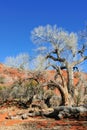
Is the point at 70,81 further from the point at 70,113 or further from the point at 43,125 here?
the point at 43,125

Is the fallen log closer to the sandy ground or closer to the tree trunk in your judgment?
the sandy ground

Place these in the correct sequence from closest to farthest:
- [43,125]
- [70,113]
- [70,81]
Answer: [43,125], [70,113], [70,81]

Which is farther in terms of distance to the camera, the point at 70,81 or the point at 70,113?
the point at 70,81

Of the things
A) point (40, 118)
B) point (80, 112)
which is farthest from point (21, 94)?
point (80, 112)

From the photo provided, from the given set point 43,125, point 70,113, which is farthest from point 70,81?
point 43,125

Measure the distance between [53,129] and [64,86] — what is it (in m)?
12.5

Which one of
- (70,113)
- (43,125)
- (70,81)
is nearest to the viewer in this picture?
(43,125)

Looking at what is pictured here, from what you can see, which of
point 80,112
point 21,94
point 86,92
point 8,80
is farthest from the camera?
point 8,80

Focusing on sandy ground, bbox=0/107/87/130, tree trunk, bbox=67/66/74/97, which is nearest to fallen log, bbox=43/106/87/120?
sandy ground, bbox=0/107/87/130

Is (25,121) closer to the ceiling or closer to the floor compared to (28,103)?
closer to the floor

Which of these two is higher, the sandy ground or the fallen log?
the fallen log

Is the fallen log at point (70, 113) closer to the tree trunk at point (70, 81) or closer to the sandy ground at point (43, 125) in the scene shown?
the sandy ground at point (43, 125)

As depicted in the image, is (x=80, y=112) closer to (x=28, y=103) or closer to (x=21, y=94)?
(x=28, y=103)

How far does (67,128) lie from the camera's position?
18.4 meters
